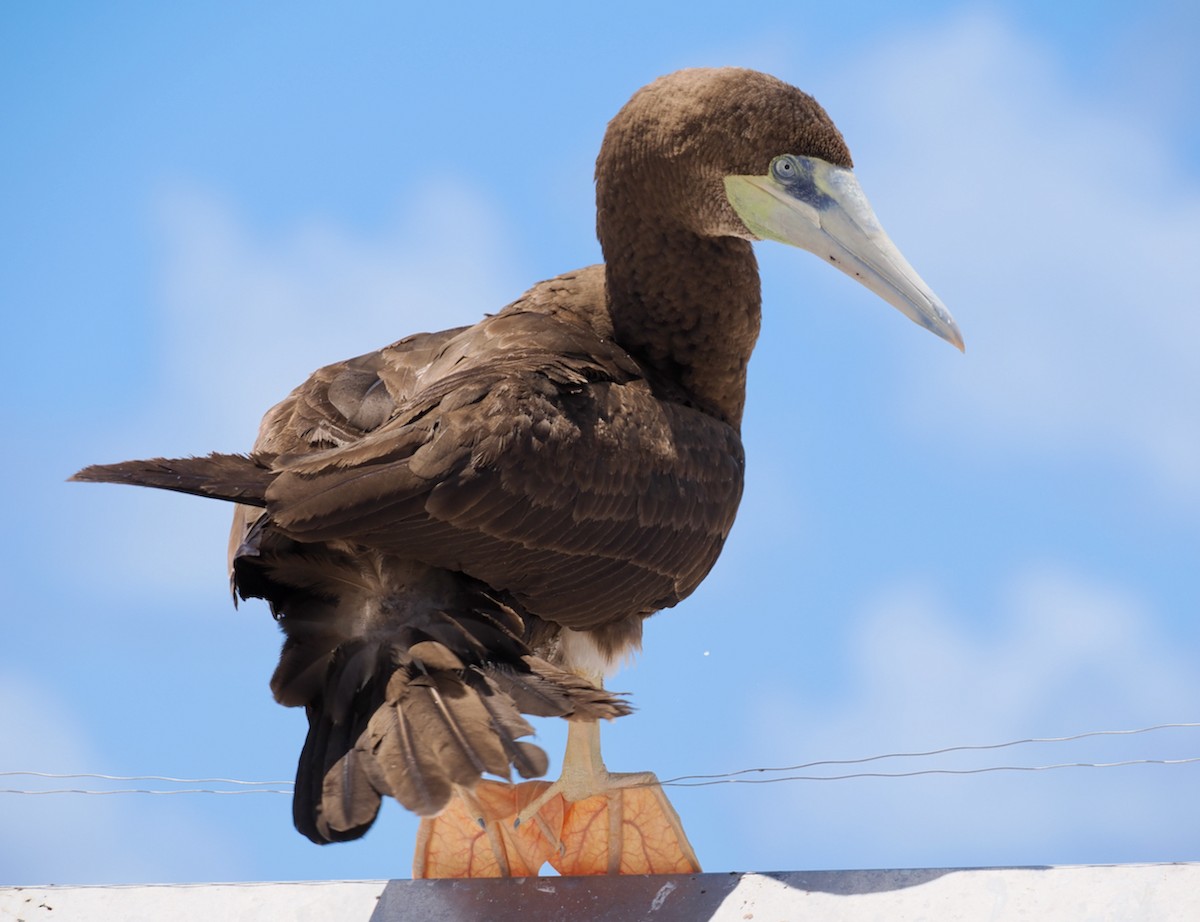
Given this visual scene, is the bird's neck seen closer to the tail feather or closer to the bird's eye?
the bird's eye

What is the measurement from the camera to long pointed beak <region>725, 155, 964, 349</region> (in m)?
3.60

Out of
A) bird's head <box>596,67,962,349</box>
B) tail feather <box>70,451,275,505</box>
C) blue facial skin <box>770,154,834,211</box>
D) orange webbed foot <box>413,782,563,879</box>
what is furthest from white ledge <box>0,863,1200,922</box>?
blue facial skin <box>770,154,834,211</box>

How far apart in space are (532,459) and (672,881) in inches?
36.0

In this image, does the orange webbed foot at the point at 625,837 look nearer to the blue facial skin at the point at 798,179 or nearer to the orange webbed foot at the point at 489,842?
the orange webbed foot at the point at 489,842

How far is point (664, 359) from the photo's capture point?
13.0 ft

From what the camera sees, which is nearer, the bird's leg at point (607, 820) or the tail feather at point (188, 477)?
the tail feather at point (188, 477)

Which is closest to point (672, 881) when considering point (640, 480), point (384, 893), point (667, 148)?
point (384, 893)

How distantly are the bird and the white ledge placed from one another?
24 centimetres

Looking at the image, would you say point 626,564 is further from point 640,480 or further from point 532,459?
point 532,459

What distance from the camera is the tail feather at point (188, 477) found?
283 centimetres

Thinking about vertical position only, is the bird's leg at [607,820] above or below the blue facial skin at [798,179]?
below

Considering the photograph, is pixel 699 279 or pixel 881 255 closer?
pixel 881 255

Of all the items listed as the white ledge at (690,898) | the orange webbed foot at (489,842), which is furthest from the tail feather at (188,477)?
the orange webbed foot at (489,842)

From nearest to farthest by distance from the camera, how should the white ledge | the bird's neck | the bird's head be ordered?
the white ledge < the bird's head < the bird's neck
